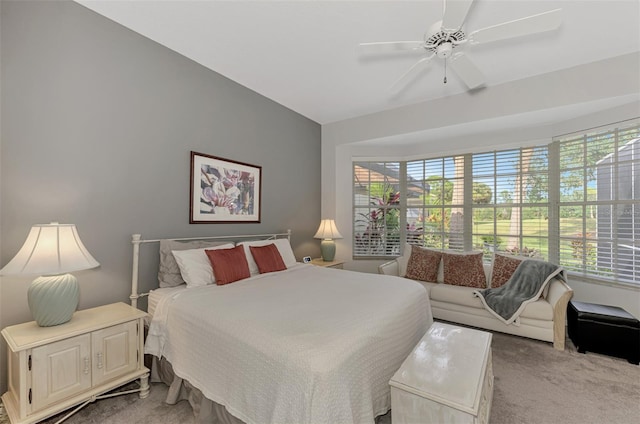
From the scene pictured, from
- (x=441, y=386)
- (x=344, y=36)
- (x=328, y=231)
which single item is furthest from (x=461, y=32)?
(x=328, y=231)

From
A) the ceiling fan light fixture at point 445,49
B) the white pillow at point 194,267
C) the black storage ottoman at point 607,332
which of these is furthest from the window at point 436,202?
the white pillow at point 194,267

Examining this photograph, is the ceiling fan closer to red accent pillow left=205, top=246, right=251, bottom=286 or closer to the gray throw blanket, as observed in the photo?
red accent pillow left=205, top=246, right=251, bottom=286

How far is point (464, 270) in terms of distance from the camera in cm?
362

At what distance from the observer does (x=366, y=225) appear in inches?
190

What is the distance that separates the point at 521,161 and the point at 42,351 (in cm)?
526

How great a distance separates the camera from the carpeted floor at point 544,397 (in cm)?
182

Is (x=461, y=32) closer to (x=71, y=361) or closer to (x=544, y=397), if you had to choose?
(x=544, y=397)

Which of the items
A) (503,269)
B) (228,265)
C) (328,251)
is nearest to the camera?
(228,265)

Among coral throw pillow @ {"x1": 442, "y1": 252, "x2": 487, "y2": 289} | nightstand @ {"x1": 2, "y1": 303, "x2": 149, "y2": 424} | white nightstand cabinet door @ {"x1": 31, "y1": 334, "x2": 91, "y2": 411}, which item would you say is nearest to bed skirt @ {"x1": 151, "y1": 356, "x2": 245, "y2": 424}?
nightstand @ {"x1": 2, "y1": 303, "x2": 149, "y2": 424}

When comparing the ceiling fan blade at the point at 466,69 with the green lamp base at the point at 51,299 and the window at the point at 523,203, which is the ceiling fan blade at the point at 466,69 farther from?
the green lamp base at the point at 51,299

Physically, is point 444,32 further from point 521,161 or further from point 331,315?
point 521,161

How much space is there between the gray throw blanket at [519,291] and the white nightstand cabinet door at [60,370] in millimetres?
3611

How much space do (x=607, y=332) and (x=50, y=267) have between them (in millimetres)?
4479

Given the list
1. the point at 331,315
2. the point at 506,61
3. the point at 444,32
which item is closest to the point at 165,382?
the point at 331,315
